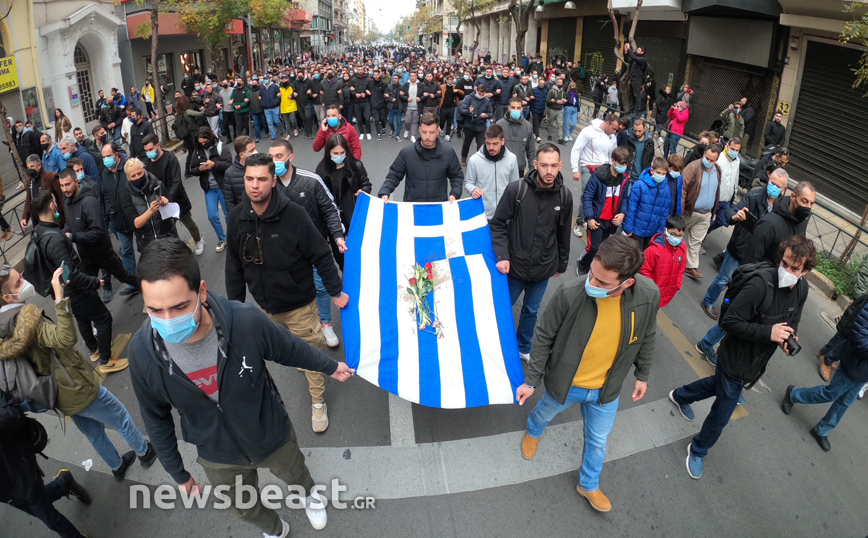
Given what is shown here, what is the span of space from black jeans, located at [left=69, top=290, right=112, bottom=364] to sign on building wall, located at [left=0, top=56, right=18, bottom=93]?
10835mm

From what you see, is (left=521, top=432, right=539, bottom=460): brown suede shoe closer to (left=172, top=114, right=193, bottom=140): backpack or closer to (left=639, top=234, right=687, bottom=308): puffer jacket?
(left=639, top=234, right=687, bottom=308): puffer jacket

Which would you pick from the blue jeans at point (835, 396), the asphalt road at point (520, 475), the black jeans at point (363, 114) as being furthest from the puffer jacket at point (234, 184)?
the black jeans at point (363, 114)

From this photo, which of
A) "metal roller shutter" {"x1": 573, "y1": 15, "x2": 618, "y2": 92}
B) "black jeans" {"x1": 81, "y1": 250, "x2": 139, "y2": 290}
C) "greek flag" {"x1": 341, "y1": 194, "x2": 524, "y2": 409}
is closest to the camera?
"greek flag" {"x1": 341, "y1": 194, "x2": 524, "y2": 409}

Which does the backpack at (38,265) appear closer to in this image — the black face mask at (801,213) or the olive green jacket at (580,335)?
the olive green jacket at (580,335)

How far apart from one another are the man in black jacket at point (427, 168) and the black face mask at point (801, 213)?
3.08 m

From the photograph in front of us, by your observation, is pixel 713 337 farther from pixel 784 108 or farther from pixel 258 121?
pixel 258 121

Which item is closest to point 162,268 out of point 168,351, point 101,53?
point 168,351

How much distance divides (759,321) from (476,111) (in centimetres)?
890

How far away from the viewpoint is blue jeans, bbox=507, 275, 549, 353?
182 inches

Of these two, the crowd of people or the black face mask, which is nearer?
the crowd of people

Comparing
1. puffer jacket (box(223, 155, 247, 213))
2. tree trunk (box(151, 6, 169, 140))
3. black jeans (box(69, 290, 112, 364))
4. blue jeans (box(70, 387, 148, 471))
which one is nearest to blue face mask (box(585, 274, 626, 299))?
blue jeans (box(70, 387, 148, 471))

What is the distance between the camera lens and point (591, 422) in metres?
3.38

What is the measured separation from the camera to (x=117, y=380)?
483 cm

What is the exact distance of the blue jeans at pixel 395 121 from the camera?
1566 cm
